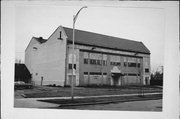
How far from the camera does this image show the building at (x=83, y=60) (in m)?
5.31

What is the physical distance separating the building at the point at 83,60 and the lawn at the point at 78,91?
0.10 metres

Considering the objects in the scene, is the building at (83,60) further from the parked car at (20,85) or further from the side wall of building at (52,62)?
the parked car at (20,85)

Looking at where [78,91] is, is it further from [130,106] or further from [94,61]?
[130,106]

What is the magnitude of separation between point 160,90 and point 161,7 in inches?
61.1

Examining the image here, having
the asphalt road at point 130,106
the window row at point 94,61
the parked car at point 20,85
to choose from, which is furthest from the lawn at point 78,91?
the window row at point 94,61

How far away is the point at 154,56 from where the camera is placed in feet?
17.1

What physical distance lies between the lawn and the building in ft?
0.33

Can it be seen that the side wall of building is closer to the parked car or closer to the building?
the building

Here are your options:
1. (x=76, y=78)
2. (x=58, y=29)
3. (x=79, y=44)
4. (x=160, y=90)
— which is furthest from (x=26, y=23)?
(x=160, y=90)

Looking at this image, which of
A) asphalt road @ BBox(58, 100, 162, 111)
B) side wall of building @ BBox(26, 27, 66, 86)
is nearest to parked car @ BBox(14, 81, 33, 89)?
side wall of building @ BBox(26, 27, 66, 86)

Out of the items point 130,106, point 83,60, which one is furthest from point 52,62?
point 130,106

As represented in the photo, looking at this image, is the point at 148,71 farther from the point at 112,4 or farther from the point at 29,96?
the point at 29,96

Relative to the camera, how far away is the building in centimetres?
531

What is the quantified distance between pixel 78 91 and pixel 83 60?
0.60 meters
